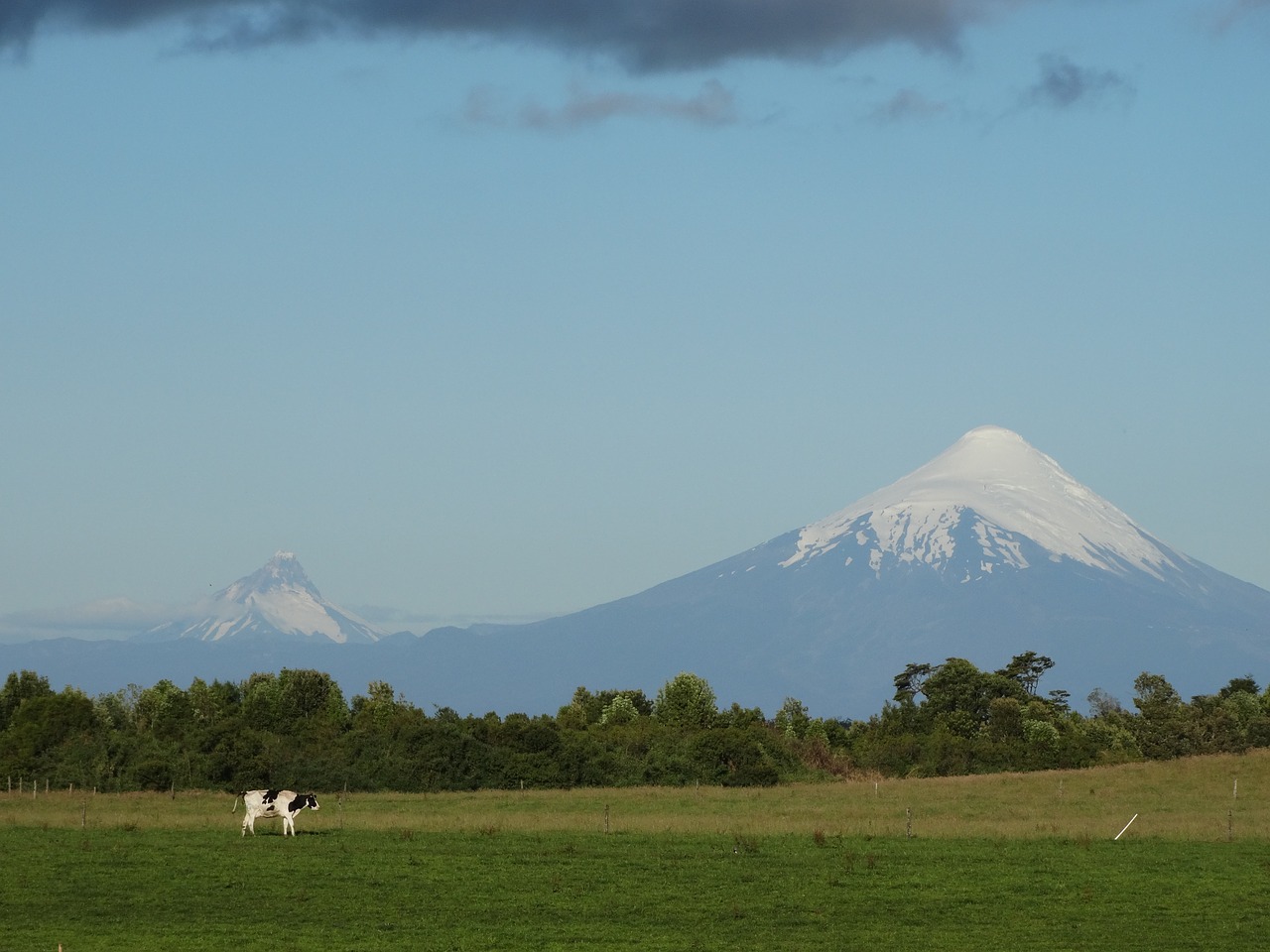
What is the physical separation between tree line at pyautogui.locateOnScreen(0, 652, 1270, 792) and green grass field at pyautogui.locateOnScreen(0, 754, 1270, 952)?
58.7 feet

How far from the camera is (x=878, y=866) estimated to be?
1615 inches

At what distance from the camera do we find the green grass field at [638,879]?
30.8m

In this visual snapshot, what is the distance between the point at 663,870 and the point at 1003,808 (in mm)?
26669

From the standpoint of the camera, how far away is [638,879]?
38.6 meters

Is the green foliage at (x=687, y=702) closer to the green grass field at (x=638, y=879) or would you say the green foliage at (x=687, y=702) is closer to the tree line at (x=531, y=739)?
the tree line at (x=531, y=739)

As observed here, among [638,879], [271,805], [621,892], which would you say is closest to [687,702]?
[271,805]

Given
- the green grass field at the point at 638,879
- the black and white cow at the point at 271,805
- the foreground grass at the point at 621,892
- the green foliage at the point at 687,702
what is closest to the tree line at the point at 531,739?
the green foliage at the point at 687,702

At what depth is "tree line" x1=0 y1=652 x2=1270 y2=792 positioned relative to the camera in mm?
80812

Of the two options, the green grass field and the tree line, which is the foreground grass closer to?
the green grass field

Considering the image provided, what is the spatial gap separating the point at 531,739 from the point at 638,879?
46.5 m

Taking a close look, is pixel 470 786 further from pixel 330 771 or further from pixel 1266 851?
pixel 1266 851

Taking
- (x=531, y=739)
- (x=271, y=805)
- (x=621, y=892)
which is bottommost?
(x=621, y=892)

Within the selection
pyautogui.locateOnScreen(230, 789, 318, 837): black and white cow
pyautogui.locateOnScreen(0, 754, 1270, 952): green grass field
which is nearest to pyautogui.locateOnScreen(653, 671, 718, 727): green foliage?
pyautogui.locateOnScreen(0, 754, 1270, 952): green grass field

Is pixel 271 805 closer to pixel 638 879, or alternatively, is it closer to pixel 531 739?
pixel 638 879
